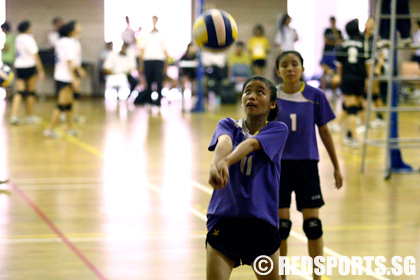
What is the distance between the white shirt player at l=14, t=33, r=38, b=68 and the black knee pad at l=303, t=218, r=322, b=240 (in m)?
10.8

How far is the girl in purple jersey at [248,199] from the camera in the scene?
3.34m

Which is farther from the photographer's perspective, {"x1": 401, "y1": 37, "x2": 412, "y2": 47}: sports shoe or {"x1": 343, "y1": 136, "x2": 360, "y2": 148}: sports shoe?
{"x1": 343, "y1": 136, "x2": 360, "y2": 148}: sports shoe

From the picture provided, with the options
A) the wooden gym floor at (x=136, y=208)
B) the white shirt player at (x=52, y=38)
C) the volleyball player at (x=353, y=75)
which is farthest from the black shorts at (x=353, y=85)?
the white shirt player at (x=52, y=38)

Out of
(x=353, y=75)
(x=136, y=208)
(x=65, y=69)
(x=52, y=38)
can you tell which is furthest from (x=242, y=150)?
(x=52, y=38)

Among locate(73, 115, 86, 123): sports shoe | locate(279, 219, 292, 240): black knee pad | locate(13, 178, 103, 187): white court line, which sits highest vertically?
locate(279, 219, 292, 240): black knee pad

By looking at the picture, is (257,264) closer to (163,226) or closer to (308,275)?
(308,275)

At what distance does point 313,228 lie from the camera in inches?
183

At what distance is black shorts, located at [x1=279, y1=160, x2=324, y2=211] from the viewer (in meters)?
4.69

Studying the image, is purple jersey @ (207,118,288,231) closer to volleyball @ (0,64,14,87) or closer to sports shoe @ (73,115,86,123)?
volleyball @ (0,64,14,87)

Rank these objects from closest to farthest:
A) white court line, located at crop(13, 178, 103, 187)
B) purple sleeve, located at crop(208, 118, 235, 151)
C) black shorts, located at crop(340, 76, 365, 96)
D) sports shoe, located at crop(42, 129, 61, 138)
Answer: purple sleeve, located at crop(208, 118, 235, 151) < white court line, located at crop(13, 178, 103, 187) < black shorts, located at crop(340, 76, 365, 96) < sports shoe, located at crop(42, 129, 61, 138)

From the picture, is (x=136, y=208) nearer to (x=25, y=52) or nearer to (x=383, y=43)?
(x=383, y=43)

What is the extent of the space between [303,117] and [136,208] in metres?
3.04

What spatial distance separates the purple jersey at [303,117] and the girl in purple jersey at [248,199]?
4.12 ft

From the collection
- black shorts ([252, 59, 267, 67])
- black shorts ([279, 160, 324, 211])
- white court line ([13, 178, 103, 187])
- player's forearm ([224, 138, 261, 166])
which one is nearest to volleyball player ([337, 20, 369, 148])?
white court line ([13, 178, 103, 187])
